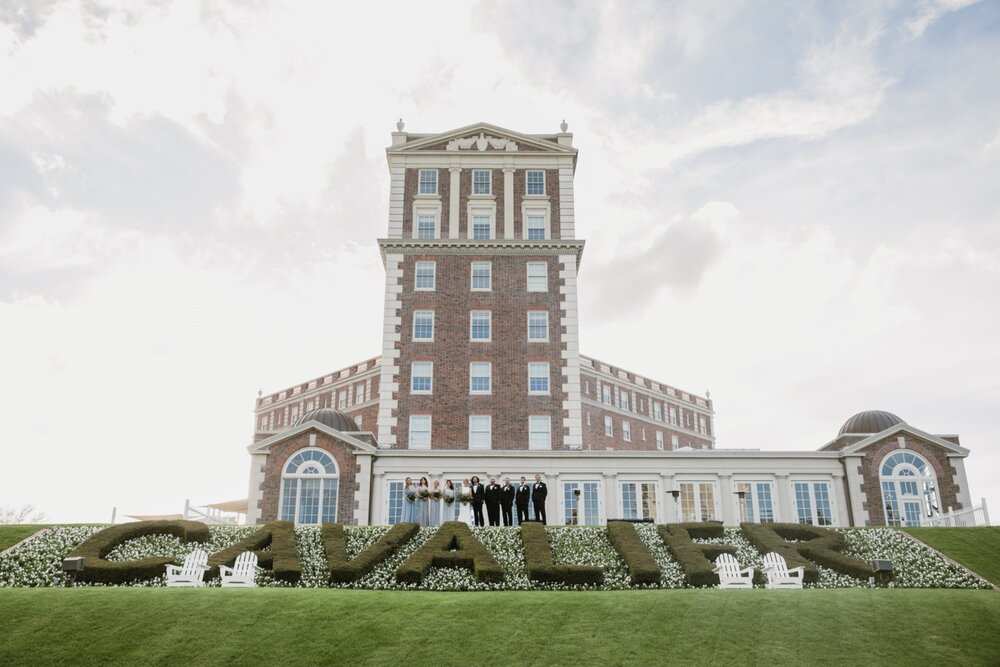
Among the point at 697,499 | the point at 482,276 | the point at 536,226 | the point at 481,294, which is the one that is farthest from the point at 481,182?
the point at 697,499

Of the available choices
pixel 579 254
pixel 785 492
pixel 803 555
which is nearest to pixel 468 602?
pixel 803 555

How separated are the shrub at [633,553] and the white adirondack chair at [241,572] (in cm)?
1098

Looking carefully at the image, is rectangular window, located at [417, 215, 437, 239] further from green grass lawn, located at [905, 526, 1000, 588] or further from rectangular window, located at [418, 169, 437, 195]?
green grass lawn, located at [905, 526, 1000, 588]

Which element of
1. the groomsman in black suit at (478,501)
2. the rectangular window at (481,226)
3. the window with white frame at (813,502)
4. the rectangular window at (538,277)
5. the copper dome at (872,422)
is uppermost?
the rectangular window at (481,226)

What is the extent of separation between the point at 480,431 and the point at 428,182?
1520 centimetres

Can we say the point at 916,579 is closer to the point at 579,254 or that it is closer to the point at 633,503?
the point at 633,503

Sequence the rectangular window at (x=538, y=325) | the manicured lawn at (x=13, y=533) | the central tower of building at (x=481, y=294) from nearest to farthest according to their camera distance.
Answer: the manicured lawn at (x=13, y=533) → the central tower of building at (x=481, y=294) → the rectangular window at (x=538, y=325)

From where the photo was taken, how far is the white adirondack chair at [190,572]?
2619cm

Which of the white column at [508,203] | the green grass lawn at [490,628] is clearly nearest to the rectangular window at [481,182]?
the white column at [508,203]

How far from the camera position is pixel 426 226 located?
5259cm

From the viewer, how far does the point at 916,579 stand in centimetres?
2877

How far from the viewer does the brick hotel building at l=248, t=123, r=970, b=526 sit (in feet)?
138

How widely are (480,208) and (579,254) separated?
6.19m

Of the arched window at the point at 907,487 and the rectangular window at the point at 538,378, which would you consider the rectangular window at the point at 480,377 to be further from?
the arched window at the point at 907,487
